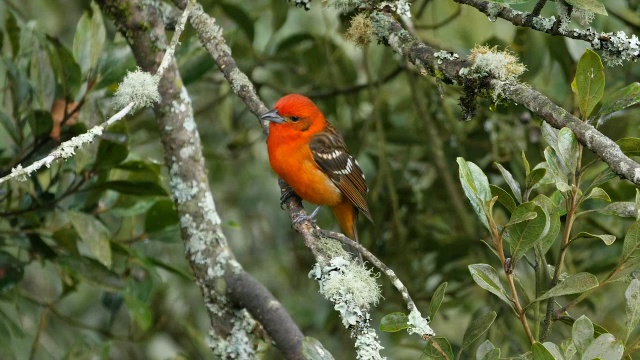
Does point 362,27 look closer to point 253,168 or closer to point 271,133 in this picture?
point 271,133

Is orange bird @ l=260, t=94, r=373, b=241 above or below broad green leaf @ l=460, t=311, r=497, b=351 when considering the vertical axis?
above

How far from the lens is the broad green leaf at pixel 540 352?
200cm

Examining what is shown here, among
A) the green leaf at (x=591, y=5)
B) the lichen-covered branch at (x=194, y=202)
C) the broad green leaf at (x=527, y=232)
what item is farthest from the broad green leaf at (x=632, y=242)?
the lichen-covered branch at (x=194, y=202)

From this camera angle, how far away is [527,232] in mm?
2213

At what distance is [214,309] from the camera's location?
138 inches

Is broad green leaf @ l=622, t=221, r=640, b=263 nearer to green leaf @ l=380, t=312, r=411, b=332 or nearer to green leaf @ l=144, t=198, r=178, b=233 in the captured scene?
green leaf @ l=380, t=312, r=411, b=332

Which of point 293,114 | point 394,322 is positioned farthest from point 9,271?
point 394,322

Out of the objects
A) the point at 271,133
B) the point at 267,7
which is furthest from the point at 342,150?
the point at 267,7

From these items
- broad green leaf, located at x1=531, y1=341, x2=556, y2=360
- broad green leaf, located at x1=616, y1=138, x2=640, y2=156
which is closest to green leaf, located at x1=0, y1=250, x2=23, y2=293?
broad green leaf, located at x1=531, y1=341, x2=556, y2=360

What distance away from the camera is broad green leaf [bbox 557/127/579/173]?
7.12 ft

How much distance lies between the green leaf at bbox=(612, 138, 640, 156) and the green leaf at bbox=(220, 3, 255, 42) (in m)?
2.90

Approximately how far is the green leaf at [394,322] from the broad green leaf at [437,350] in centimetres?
8

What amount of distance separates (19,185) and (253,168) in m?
2.90

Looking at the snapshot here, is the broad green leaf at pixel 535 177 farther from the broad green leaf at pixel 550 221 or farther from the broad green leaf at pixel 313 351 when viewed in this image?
the broad green leaf at pixel 313 351
